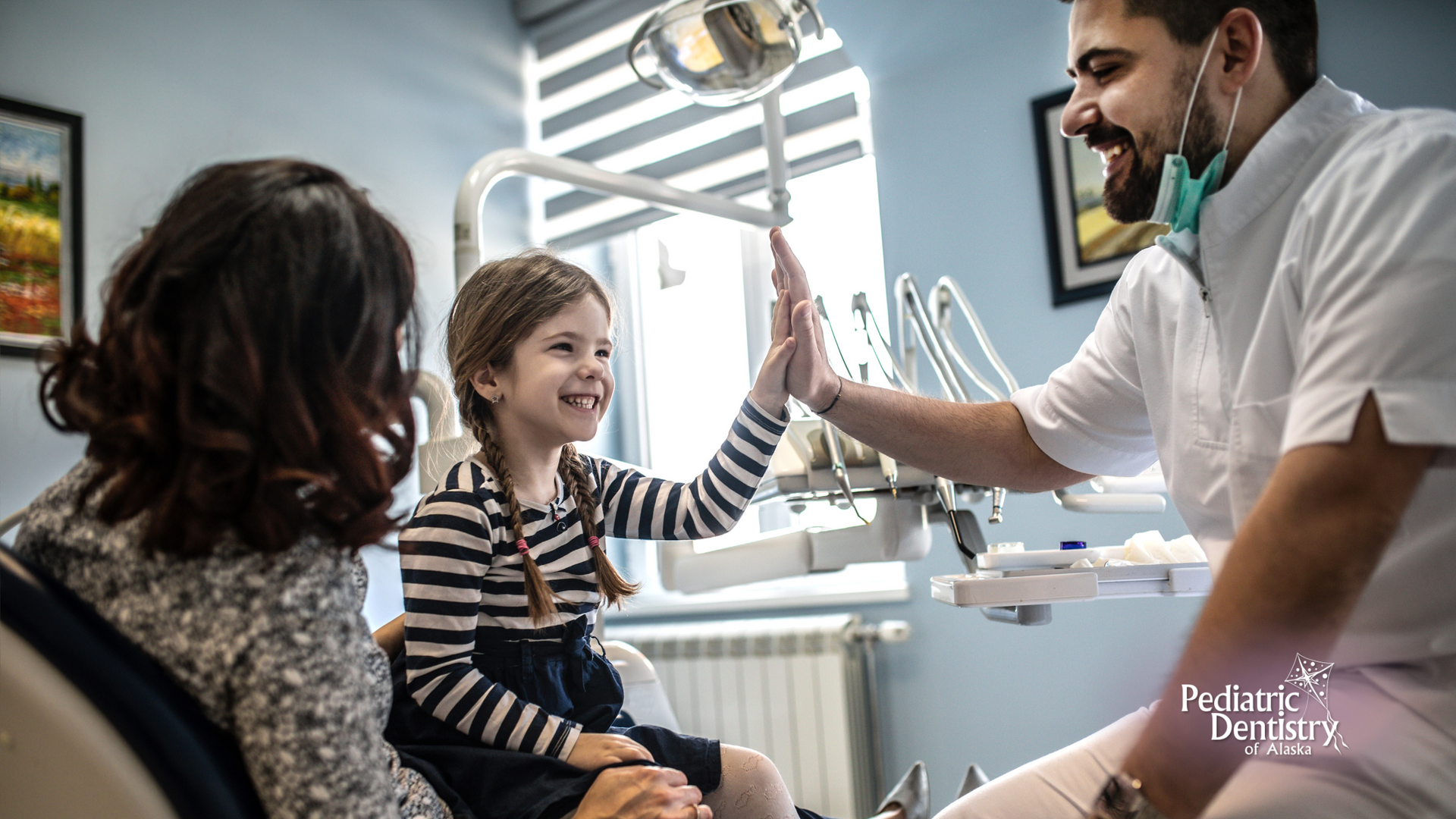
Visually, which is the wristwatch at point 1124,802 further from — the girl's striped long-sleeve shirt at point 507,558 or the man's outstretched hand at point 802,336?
the man's outstretched hand at point 802,336

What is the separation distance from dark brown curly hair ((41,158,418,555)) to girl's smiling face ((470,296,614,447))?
0.44 m

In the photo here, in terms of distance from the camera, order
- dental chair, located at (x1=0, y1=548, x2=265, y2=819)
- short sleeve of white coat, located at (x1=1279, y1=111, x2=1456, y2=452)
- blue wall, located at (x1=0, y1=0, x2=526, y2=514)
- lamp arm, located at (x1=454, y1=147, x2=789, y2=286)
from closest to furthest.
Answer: dental chair, located at (x1=0, y1=548, x2=265, y2=819) → short sleeve of white coat, located at (x1=1279, y1=111, x2=1456, y2=452) → lamp arm, located at (x1=454, y1=147, x2=789, y2=286) → blue wall, located at (x1=0, y1=0, x2=526, y2=514)

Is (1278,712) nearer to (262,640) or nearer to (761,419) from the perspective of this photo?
(761,419)

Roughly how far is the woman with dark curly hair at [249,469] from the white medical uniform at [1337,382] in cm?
71

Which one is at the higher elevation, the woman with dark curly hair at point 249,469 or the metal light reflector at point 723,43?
the metal light reflector at point 723,43

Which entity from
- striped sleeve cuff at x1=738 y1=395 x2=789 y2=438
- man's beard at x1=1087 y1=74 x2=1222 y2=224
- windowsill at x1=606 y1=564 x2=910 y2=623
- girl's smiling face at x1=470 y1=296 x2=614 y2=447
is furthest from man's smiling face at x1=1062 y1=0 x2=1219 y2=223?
windowsill at x1=606 y1=564 x2=910 y2=623

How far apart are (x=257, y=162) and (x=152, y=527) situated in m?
0.29

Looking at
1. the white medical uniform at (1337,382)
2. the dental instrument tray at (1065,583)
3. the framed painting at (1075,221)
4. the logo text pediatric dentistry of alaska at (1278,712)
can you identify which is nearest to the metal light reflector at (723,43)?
the white medical uniform at (1337,382)

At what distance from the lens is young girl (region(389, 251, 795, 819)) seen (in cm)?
94

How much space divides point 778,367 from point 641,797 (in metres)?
0.58

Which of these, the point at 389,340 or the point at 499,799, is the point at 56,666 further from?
the point at 499,799

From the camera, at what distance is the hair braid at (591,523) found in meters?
1.14

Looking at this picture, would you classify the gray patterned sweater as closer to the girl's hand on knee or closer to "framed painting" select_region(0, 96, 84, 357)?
the girl's hand on knee

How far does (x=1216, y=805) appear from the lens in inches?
31.5
